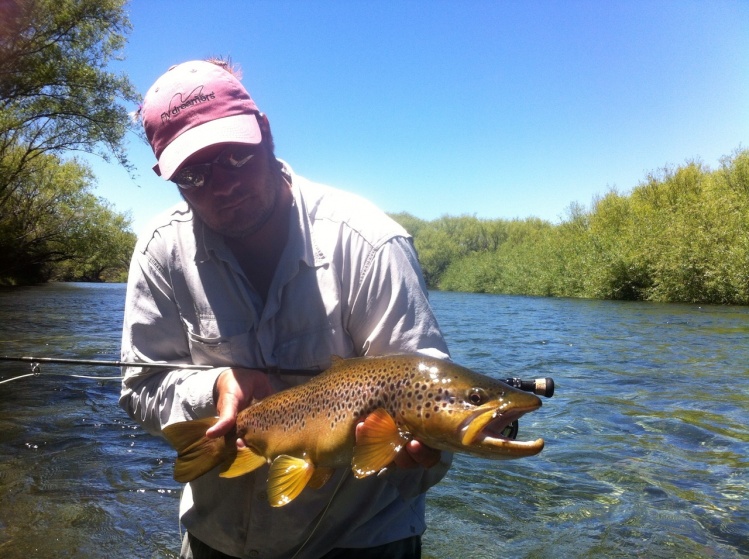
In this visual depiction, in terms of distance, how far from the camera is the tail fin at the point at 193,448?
2061 mm

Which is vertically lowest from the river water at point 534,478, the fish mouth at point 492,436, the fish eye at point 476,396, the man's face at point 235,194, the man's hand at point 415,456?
the river water at point 534,478

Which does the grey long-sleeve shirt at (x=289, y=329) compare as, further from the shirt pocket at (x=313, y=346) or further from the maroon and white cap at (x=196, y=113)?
the maroon and white cap at (x=196, y=113)

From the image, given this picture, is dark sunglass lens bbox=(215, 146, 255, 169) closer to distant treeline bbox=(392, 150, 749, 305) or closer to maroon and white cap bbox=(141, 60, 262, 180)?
maroon and white cap bbox=(141, 60, 262, 180)

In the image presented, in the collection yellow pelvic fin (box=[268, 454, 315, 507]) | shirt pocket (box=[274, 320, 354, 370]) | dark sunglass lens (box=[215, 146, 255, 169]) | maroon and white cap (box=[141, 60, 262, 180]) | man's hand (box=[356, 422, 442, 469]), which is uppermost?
maroon and white cap (box=[141, 60, 262, 180])

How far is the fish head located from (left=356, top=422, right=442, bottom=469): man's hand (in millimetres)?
28

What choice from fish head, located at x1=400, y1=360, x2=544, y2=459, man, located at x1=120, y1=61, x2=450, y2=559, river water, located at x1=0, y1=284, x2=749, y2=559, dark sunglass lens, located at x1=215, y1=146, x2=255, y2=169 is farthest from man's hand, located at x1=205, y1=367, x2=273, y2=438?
river water, located at x1=0, y1=284, x2=749, y2=559

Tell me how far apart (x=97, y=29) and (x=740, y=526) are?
23.1 metres

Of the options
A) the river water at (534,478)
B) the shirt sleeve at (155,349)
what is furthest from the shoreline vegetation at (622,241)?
the shirt sleeve at (155,349)

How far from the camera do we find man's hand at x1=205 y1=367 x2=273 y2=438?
2.10 meters

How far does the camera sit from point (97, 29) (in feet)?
70.2

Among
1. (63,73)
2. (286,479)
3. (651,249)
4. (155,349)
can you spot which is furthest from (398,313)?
(651,249)

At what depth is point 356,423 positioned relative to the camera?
78.3 inches

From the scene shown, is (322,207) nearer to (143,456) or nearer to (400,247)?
(400,247)

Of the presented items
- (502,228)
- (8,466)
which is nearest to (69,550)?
(8,466)
